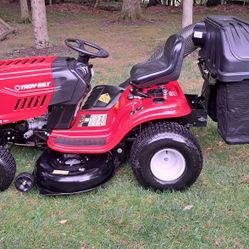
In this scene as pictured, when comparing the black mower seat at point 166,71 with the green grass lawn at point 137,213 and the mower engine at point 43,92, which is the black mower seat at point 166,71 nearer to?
the mower engine at point 43,92

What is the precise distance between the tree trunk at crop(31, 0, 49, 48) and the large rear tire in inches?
202

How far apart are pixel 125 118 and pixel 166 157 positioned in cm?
43

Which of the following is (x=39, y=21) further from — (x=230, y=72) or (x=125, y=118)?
(x=230, y=72)

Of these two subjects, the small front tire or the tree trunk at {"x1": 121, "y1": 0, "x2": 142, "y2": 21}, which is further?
the tree trunk at {"x1": 121, "y1": 0, "x2": 142, "y2": 21}

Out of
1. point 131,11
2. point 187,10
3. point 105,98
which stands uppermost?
point 105,98

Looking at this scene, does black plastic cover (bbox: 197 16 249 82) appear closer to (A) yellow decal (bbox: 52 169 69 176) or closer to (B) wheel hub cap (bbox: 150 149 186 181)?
(B) wheel hub cap (bbox: 150 149 186 181)

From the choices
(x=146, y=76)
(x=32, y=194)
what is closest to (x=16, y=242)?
(x=32, y=194)

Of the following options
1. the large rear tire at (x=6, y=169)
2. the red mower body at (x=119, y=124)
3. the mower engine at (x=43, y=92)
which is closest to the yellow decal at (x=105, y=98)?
the red mower body at (x=119, y=124)

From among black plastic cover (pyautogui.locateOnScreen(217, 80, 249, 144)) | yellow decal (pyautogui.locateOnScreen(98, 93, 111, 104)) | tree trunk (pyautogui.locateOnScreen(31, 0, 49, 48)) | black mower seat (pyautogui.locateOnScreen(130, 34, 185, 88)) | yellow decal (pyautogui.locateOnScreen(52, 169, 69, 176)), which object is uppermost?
black mower seat (pyautogui.locateOnScreen(130, 34, 185, 88))

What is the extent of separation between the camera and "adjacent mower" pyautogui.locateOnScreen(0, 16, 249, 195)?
10.6 ft

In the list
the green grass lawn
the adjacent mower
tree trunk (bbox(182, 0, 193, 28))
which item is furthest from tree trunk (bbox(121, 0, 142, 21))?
the adjacent mower

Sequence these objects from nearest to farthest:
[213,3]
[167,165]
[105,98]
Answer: [167,165] → [105,98] → [213,3]

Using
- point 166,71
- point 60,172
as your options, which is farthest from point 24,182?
point 166,71

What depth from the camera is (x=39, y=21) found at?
8070mm
